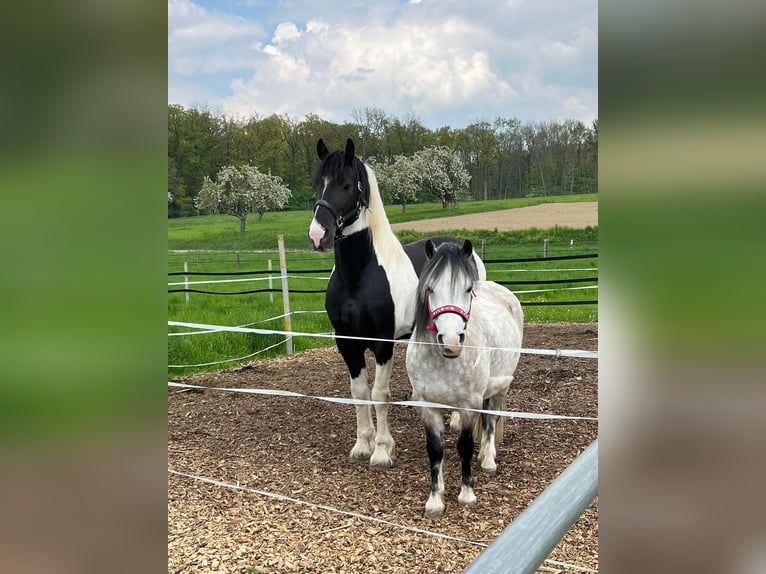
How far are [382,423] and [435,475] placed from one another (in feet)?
1.80

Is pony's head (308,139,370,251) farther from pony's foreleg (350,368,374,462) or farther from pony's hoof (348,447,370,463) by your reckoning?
pony's hoof (348,447,370,463)

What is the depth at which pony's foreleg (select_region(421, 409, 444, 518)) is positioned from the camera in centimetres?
238

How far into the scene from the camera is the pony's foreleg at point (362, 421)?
2963mm

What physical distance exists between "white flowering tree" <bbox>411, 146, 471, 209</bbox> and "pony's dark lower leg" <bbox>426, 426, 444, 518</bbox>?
8.75 feet

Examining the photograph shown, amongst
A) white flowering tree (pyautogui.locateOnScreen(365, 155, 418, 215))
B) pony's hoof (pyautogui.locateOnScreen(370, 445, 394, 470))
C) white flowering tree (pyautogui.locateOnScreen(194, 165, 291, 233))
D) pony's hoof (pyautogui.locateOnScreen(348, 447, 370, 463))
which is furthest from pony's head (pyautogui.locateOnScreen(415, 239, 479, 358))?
white flowering tree (pyautogui.locateOnScreen(194, 165, 291, 233))

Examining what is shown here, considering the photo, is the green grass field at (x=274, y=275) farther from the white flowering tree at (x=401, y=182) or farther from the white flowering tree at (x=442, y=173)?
the white flowering tree at (x=442, y=173)

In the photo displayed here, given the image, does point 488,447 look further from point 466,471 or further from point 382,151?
point 382,151

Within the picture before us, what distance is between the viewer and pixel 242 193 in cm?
777

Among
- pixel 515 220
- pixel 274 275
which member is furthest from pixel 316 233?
pixel 274 275

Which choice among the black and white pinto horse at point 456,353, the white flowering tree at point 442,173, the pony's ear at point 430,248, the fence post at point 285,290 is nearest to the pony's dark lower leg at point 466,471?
the black and white pinto horse at point 456,353
